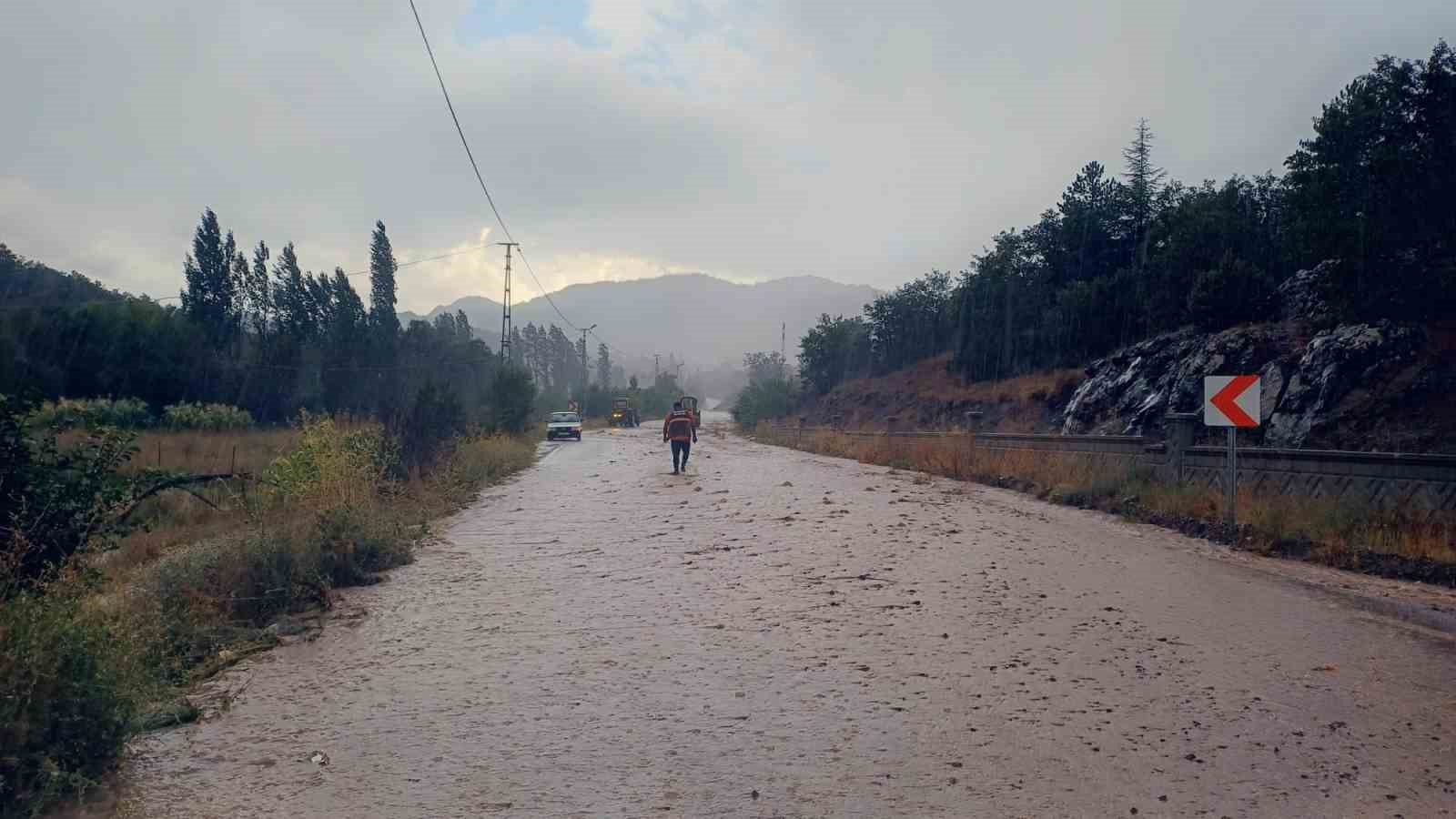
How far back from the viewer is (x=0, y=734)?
419 cm

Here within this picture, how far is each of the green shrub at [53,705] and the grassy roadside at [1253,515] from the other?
12811 millimetres

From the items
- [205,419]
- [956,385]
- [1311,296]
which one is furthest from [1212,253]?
[205,419]

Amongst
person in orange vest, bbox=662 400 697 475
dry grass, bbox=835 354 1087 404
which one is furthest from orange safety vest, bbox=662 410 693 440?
dry grass, bbox=835 354 1087 404

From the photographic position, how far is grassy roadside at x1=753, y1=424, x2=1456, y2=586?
38.8 ft

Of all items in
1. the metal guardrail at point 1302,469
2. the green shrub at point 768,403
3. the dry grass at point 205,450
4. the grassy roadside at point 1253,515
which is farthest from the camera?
the green shrub at point 768,403

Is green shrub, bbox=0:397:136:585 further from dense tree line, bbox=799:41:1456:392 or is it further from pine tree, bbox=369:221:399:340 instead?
pine tree, bbox=369:221:399:340

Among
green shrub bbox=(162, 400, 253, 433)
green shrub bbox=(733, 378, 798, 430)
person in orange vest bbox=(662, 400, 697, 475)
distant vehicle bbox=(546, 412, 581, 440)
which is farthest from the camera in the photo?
green shrub bbox=(733, 378, 798, 430)

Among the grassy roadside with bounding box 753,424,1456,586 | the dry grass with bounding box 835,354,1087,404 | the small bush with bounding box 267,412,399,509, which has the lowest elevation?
the grassy roadside with bounding box 753,424,1456,586

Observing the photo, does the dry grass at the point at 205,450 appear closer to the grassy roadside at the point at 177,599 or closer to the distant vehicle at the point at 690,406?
the grassy roadside at the point at 177,599

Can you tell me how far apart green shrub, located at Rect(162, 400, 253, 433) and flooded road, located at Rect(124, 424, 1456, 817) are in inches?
1265

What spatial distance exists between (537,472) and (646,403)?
11700 centimetres

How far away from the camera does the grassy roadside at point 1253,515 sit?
11.8 metres

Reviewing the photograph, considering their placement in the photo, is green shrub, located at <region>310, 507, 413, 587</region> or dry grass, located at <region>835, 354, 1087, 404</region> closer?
green shrub, located at <region>310, 507, 413, 587</region>

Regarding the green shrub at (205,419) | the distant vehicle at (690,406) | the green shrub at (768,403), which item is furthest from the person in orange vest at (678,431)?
the green shrub at (768,403)
